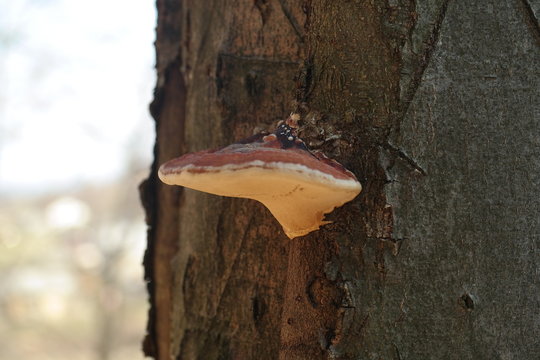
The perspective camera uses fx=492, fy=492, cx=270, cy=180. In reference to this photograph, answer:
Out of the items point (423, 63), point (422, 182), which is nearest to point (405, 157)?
point (422, 182)

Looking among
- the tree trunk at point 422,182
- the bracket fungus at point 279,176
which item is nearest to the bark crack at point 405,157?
the tree trunk at point 422,182

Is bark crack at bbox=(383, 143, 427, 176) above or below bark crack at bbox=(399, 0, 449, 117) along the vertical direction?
below

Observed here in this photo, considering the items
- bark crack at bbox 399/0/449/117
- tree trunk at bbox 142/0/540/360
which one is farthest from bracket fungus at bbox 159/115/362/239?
bark crack at bbox 399/0/449/117

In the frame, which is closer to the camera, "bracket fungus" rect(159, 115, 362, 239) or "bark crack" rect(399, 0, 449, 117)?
"bracket fungus" rect(159, 115, 362, 239)

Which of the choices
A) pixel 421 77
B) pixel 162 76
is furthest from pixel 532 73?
pixel 162 76

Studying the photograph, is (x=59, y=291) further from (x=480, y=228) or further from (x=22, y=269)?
(x=480, y=228)

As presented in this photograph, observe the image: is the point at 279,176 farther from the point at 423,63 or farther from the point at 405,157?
the point at 423,63

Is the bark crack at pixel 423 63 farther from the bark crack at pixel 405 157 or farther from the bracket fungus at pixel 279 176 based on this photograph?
the bracket fungus at pixel 279 176

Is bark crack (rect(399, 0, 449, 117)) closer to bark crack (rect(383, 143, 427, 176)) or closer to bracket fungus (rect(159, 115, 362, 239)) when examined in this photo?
bark crack (rect(383, 143, 427, 176))

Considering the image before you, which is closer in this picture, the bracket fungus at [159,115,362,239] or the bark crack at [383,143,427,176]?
the bracket fungus at [159,115,362,239]
